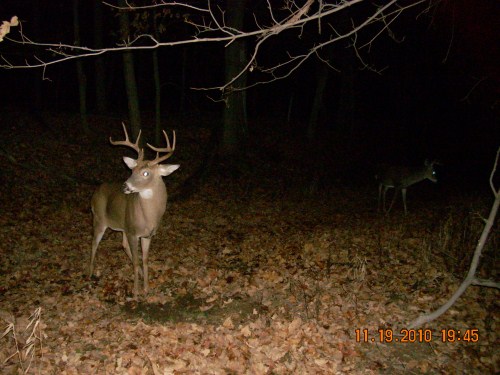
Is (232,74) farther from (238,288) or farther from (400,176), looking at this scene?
(238,288)

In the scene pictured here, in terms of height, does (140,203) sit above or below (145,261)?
above

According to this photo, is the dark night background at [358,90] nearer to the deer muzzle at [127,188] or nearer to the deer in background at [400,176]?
the deer in background at [400,176]

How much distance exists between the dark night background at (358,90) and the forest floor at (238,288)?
6.58 m

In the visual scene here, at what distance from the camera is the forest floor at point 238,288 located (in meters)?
5.15

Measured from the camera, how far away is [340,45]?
23.8m

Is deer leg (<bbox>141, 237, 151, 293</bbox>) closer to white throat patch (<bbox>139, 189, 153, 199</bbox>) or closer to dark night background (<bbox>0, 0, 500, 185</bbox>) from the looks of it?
white throat patch (<bbox>139, 189, 153, 199</bbox>)

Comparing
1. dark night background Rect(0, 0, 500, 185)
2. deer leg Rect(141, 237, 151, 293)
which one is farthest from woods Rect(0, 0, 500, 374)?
dark night background Rect(0, 0, 500, 185)
